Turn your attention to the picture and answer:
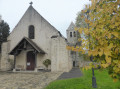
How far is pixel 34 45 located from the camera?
1525 centimetres

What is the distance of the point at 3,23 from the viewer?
21750mm

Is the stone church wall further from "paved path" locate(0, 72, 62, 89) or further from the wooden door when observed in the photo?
"paved path" locate(0, 72, 62, 89)

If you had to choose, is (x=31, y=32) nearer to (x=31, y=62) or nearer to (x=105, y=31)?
(x=31, y=62)

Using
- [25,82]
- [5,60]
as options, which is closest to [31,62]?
[5,60]

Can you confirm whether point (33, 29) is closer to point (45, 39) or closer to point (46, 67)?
point (45, 39)

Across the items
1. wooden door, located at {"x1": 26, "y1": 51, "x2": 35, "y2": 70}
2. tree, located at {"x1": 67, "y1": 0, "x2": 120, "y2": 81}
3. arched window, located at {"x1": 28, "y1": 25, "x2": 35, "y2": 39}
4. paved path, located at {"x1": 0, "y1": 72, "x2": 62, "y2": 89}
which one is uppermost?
arched window, located at {"x1": 28, "y1": 25, "x2": 35, "y2": 39}

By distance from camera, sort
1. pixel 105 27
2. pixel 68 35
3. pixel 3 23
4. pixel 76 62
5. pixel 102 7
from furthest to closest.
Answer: pixel 68 35, pixel 76 62, pixel 3 23, pixel 102 7, pixel 105 27

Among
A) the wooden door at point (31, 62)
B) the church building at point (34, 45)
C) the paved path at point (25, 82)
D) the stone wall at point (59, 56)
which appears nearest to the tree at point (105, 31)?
the paved path at point (25, 82)

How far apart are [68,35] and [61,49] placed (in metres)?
21.0

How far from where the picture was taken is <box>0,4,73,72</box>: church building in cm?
1509

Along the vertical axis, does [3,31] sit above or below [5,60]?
above

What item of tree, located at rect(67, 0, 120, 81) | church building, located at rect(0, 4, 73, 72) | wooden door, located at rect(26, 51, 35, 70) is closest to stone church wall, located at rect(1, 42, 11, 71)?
church building, located at rect(0, 4, 73, 72)

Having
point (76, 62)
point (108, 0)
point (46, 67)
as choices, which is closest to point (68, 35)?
point (76, 62)

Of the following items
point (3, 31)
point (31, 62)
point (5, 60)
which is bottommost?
point (31, 62)
